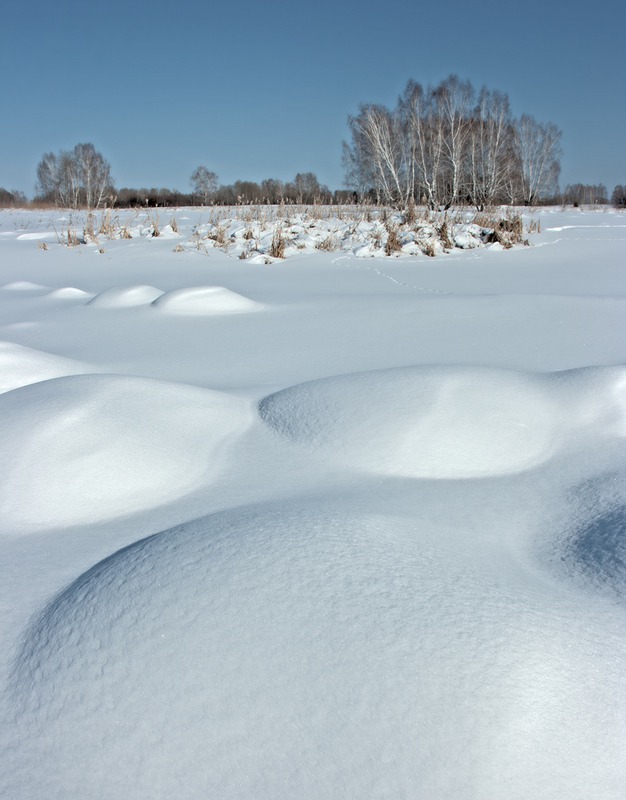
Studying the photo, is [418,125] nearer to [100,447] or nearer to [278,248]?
[278,248]

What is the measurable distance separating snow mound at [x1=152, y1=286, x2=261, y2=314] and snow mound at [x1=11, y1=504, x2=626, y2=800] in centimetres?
252

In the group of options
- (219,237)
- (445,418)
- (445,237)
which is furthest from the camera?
(219,237)

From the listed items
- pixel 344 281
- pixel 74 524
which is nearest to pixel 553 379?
pixel 74 524

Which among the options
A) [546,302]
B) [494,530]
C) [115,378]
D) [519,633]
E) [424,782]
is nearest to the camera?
[424,782]

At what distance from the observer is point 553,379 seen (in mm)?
1808

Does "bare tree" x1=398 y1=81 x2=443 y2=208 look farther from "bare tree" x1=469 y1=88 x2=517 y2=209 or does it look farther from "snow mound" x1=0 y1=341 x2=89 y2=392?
"snow mound" x1=0 y1=341 x2=89 y2=392

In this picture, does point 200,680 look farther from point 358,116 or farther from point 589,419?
point 358,116

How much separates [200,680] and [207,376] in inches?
61.6

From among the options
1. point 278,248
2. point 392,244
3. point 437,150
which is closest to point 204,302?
point 278,248

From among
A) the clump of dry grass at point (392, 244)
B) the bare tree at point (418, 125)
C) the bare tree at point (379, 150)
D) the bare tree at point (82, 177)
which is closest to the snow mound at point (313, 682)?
the clump of dry grass at point (392, 244)

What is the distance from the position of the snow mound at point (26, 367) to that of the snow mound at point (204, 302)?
116 centimetres

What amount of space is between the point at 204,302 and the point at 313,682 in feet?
9.37

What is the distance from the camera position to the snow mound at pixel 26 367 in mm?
1990

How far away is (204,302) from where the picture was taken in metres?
3.40
